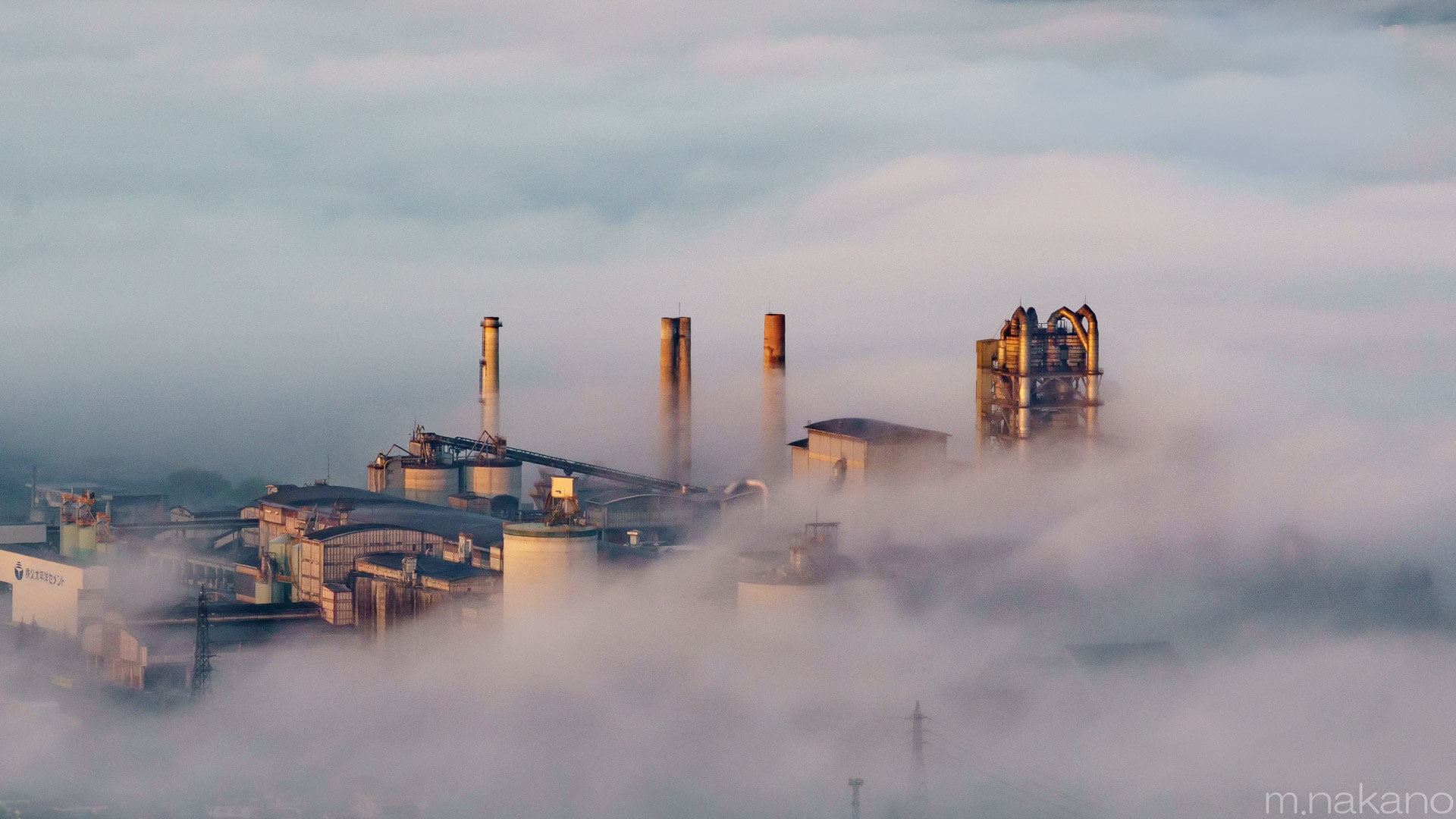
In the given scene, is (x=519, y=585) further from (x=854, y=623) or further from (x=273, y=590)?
(x=273, y=590)

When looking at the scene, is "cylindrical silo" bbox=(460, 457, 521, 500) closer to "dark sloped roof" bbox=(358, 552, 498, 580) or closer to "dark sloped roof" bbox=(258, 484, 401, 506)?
"dark sloped roof" bbox=(258, 484, 401, 506)

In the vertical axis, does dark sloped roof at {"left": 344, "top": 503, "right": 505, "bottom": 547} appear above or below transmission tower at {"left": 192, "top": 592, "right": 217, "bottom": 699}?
above

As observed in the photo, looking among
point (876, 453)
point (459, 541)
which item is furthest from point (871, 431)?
point (459, 541)

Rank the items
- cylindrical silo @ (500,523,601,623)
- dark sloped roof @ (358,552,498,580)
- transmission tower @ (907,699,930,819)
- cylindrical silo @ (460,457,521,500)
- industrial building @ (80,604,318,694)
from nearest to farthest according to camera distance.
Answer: transmission tower @ (907,699,930,819) → cylindrical silo @ (500,523,601,623) → dark sloped roof @ (358,552,498,580) → industrial building @ (80,604,318,694) → cylindrical silo @ (460,457,521,500)

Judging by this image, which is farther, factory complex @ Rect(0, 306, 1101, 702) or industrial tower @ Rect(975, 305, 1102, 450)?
industrial tower @ Rect(975, 305, 1102, 450)

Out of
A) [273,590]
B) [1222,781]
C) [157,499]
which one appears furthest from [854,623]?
[157,499]

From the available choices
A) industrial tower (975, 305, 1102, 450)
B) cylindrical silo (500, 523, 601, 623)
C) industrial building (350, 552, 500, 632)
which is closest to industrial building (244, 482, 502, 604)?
industrial building (350, 552, 500, 632)

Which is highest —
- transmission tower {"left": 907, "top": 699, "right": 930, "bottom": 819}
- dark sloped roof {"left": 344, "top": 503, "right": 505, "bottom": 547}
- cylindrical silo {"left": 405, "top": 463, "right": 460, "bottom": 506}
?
cylindrical silo {"left": 405, "top": 463, "right": 460, "bottom": 506}
